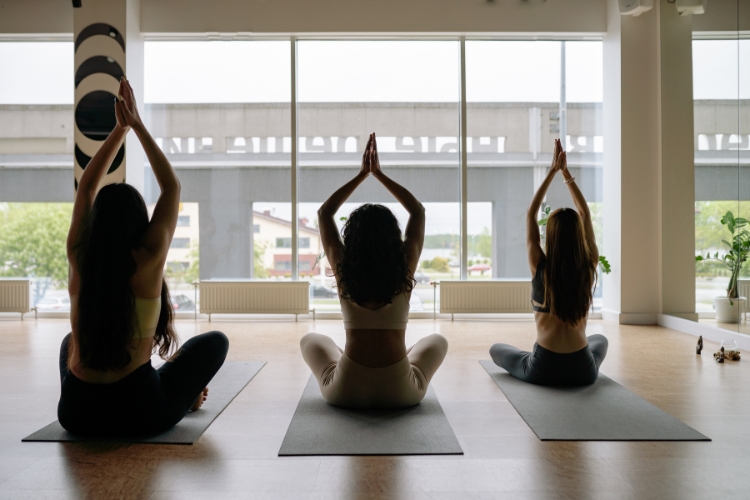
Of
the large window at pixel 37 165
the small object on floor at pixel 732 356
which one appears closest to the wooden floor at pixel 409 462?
the small object on floor at pixel 732 356

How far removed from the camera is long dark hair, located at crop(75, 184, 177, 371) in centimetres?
196

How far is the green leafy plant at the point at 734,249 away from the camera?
4.62 m

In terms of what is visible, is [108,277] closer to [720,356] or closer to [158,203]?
[158,203]

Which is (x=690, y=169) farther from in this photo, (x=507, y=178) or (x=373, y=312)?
(x=373, y=312)

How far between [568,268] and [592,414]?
2.30 ft

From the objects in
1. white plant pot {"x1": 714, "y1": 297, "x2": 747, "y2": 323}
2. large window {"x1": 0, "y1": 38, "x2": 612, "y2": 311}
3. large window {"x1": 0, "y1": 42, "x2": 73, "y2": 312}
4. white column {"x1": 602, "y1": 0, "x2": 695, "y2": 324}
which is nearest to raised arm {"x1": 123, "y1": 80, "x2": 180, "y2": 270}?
white plant pot {"x1": 714, "y1": 297, "x2": 747, "y2": 323}

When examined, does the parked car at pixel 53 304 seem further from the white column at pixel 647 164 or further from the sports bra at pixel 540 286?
the white column at pixel 647 164

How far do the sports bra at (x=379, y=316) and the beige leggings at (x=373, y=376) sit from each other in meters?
0.17

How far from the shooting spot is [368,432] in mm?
2309

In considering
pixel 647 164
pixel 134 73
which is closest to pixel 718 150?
pixel 647 164

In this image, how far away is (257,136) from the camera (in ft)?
22.9

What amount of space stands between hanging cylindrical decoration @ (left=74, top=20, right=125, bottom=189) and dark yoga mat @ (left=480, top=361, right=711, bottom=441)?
5152mm

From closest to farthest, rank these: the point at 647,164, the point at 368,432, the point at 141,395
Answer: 1. the point at 141,395
2. the point at 368,432
3. the point at 647,164

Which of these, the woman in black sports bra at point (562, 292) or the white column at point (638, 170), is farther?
the white column at point (638, 170)
